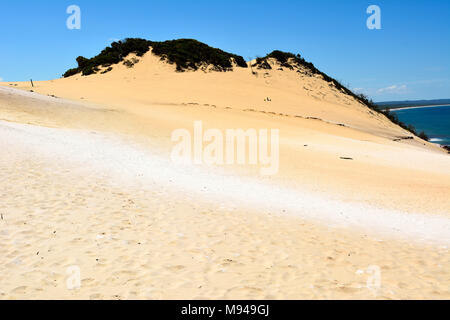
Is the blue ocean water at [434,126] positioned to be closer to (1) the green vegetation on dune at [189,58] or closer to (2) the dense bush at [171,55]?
(1) the green vegetation on dune at [189,58]

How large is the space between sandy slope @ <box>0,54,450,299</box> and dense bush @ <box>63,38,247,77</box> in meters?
25.7

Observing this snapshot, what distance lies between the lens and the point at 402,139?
28328 millimetres

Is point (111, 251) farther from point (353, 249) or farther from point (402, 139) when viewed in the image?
point (402, 139)

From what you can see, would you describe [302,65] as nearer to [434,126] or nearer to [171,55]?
[171,55]

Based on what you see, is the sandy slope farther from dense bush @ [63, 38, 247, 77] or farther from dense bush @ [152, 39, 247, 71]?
dense bush @ [63, 38, 247, 77]

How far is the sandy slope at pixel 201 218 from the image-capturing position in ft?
16.0

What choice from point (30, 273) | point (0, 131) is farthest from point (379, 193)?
point (0, 131)

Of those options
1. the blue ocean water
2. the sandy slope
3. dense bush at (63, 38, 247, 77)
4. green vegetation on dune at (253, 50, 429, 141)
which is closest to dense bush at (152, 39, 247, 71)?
dense bush at (63, 38, 247, 77)

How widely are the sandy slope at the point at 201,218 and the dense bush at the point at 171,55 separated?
2572 cm

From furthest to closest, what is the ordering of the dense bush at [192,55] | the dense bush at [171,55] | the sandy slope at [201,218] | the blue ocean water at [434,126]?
the blue ocean water at [434,126] → the dense bush at [171,55] → the dense bush at [192,55] → the sandy slope at [201,218]

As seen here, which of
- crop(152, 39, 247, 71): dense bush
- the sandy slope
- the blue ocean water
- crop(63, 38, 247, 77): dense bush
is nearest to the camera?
the sandy slope

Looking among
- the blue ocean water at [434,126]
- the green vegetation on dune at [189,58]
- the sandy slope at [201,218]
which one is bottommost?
the sandy slope at [201,218]

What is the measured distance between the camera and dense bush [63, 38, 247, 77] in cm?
4279

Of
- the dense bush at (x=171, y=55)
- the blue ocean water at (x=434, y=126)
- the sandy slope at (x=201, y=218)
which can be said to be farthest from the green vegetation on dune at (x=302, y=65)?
the sandy slope at (x=201, y=218)
